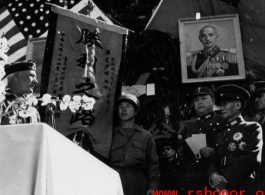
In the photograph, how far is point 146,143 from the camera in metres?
3.48

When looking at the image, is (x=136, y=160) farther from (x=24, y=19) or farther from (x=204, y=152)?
(x=24, y=19)

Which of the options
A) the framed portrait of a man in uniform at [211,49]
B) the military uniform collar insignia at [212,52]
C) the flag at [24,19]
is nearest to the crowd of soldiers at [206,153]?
the framed portrait of a man in uniform at [211,49]

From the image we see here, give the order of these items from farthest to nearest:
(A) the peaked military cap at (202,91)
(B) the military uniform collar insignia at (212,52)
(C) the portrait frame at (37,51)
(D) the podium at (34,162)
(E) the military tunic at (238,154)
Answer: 1. (C) the portrait frame at (37,51)
2. (B) the military uniform collar insignia at (212,52)
3. (A) the peaked military cap at (202,91)
4. (E) the military tunic at (238,154)
5. (D) the podium at (34,162)

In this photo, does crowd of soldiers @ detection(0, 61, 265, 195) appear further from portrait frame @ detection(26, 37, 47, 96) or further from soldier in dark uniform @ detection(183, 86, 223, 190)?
portrait frame @ detection(26, 37, 47, 96)

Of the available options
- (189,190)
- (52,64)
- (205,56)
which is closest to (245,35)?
(205,56)

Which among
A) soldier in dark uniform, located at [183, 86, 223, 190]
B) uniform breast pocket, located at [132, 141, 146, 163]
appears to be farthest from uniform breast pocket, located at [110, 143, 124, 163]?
soldier in dark uniform, located at [183, 86, 223, 190]

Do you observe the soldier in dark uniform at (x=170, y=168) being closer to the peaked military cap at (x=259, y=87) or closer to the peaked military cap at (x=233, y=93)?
the peaked military cap at (x=233, y=93)

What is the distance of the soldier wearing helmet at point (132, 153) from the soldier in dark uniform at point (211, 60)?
703 mm

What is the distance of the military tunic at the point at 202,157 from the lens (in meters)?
3.24

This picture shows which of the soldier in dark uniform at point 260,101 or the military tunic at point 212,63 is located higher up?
the military tunic at point 212,63

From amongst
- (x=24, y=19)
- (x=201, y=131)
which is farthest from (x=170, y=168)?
(x=24, y=19)

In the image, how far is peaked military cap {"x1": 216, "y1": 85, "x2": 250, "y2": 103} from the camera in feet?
11.4

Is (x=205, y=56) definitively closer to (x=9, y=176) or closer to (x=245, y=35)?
(x=245, y=35)

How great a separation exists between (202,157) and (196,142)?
0.15 m
